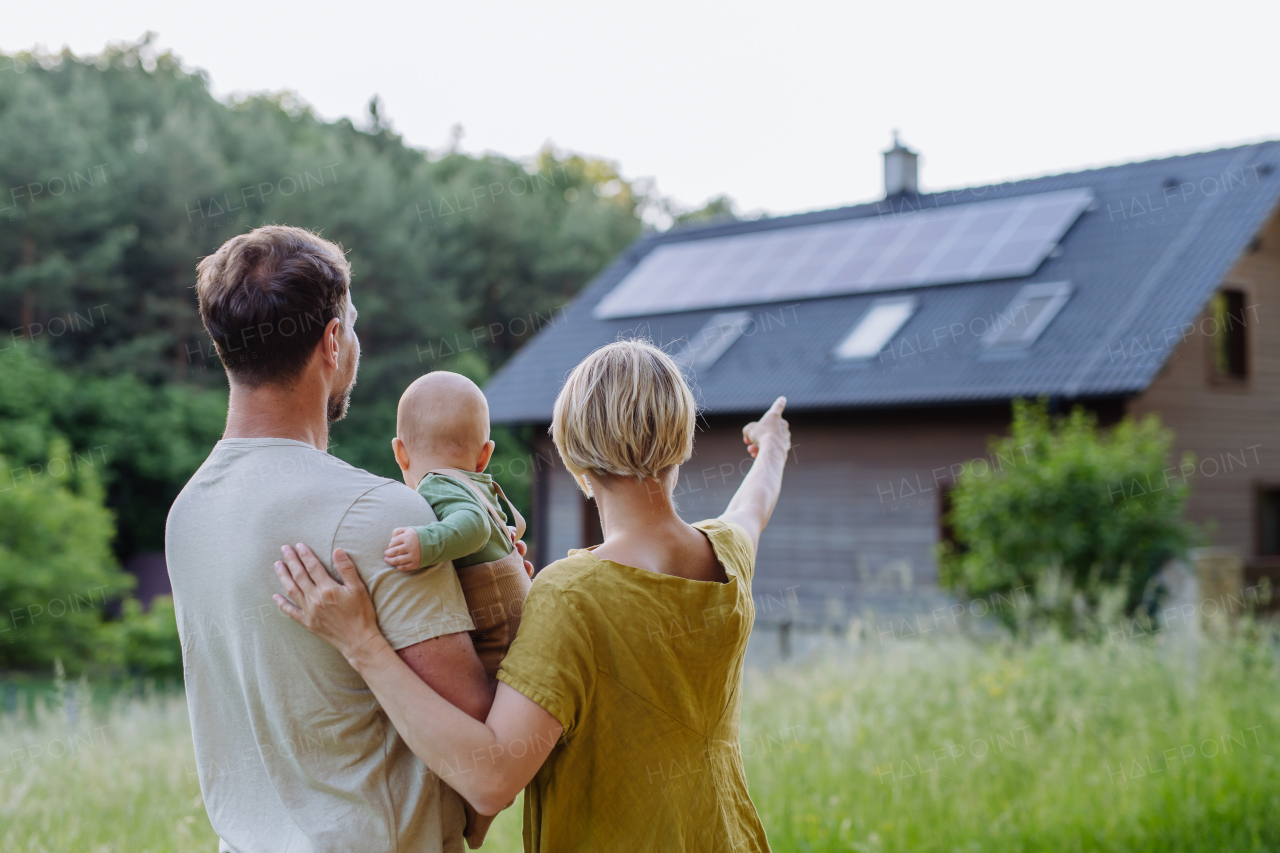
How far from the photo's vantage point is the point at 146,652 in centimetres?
1625

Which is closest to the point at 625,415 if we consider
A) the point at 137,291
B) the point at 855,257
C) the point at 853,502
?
the point at 853,502

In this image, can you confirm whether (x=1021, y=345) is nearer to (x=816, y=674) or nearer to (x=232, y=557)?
(x=816, y=674)

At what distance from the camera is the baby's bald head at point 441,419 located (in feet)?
7.56

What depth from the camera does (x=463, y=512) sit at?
197 cm

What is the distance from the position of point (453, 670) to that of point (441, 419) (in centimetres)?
58

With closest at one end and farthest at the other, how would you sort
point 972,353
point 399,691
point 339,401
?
point 399,691, point 339,401, point 972,353

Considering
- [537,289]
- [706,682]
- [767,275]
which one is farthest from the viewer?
[537,289]

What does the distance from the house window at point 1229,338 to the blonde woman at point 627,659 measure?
16.0 meters

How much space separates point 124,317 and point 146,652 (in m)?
14.1

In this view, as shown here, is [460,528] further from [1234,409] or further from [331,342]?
[1234,409]

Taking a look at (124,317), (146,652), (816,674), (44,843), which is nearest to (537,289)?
(124,317)

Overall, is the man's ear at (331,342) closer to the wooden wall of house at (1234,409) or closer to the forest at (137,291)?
the wooden wall of house at (1234,409)

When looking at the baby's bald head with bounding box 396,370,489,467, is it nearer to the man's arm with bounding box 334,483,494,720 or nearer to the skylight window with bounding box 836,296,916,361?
the man's arm with bounding box 334,483,494,720

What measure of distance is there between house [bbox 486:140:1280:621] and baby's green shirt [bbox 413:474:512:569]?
1225cm
